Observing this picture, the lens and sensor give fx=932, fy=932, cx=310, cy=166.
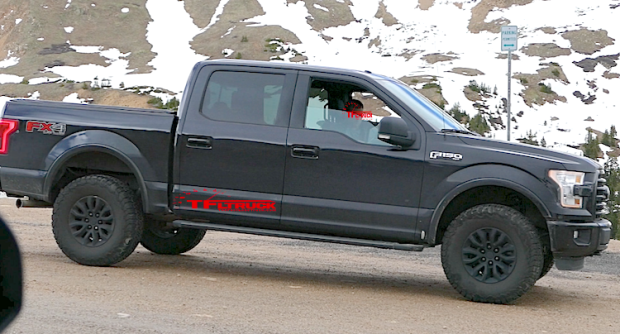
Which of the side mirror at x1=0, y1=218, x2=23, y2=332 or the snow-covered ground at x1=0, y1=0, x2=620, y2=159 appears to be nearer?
the side mirror at x1=0, y1=218, x2=23, y2=332

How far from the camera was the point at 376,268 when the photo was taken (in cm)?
1022

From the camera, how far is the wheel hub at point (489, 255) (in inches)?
299

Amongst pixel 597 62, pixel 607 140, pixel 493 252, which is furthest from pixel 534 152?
pixel 597 62

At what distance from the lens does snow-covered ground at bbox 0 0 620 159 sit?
8581 centimetres

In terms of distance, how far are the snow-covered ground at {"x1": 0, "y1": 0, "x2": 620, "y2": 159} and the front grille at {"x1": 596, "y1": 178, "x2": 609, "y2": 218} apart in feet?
221

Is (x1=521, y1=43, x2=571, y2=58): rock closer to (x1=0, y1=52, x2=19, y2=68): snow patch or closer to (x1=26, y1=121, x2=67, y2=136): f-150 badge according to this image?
(x1=0, y1=52, x2=19, y2=68): snow patch

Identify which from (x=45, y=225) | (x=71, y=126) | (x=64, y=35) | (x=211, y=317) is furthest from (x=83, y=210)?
(x=64, y=35)

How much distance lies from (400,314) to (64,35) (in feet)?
356

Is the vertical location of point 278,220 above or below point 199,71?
below

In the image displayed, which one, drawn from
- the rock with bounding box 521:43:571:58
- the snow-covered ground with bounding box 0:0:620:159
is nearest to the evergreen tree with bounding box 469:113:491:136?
the snow-covered ground with bounding box 0:0:620:159

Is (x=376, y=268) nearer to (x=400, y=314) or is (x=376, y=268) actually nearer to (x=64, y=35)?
(x=400, y=314)

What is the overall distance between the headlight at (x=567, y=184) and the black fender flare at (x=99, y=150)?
11.8 ft

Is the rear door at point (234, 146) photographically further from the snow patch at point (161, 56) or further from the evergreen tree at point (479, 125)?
the snow patch at point (161, 56)

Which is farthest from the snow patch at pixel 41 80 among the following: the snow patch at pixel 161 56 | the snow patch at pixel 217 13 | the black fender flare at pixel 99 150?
the black fender flare at pixel 99 150
